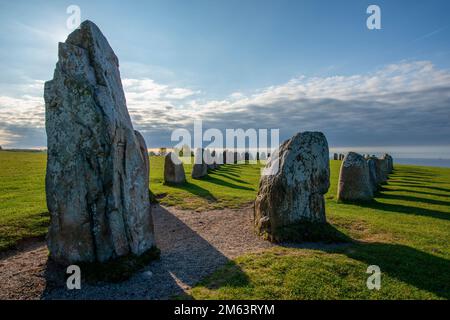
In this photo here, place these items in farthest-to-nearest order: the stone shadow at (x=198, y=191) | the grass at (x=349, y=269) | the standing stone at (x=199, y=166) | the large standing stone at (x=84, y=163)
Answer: the standing stone at (x=199, y=166) → the stone shadow at (x=198, y=191) → the large standing stone at (x=84, y=163) → the grass at (x=349, y=269)

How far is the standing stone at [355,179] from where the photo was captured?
1862 cm

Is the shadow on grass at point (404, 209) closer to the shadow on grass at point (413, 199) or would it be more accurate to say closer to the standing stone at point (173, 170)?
the shadow on grass at point (413, 199)

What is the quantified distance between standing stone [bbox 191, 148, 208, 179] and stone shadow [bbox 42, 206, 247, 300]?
1927cm

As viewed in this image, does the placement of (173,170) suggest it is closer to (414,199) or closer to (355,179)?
(355,179)

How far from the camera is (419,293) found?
7.09 m

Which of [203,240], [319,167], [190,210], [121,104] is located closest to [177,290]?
[203,240]

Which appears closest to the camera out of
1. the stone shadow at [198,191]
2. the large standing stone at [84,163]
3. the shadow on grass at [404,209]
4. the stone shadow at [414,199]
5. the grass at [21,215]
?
the large standing stone at [84,163]

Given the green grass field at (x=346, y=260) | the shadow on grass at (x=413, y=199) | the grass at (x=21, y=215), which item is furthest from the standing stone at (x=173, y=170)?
the shadow on grass at (x=413, y=199)

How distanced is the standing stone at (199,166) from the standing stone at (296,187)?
63.4ft

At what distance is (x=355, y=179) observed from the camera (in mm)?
18766

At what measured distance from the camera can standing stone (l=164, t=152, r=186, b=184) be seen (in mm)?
24969
